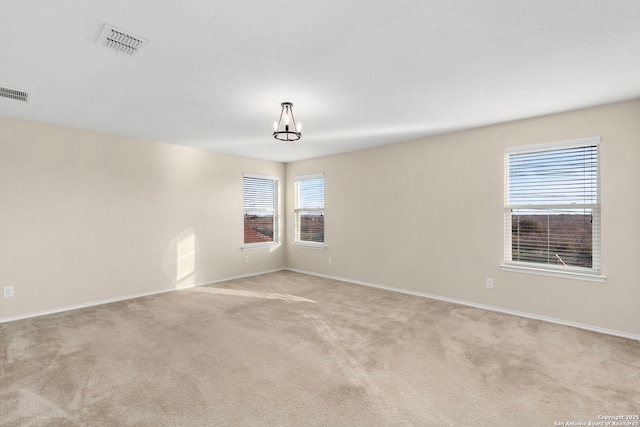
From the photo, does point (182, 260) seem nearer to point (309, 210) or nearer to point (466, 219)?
point (309, 210)

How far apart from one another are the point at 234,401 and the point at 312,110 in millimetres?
2869

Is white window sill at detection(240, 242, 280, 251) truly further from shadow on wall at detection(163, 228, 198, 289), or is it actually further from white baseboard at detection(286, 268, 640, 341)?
white baseboard at detection(286, 268, 640, 341)

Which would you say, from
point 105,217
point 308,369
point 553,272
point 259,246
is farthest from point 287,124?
point 553,272

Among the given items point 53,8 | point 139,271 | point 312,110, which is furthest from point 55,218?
point 312,110

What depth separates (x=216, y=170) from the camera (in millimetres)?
5672

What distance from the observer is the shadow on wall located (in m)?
5.04

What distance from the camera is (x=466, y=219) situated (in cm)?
428

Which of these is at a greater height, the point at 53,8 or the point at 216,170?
the point at 53,8

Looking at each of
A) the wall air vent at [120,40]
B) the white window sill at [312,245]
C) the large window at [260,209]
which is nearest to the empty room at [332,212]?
the wall air vent at [120,40]

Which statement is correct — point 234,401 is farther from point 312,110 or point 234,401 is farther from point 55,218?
point 55,218

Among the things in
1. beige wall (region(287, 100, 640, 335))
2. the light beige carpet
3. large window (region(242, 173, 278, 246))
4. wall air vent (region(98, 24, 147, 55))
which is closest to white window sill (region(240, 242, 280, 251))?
large window (region(242, 173, 278, 246))

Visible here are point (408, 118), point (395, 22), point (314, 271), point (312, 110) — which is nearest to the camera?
A: point (395, 22)

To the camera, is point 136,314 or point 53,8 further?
point 136,314

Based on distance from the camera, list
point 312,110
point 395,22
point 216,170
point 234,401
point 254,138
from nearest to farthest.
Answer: point 395,22 < point 234,401 < point 312,110 < point 254,138 < point 216,170
